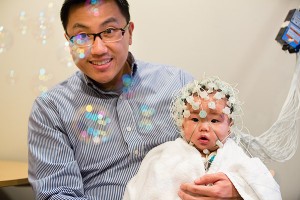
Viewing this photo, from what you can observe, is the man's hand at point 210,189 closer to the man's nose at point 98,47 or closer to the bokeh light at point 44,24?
the man's nose at point 98,47

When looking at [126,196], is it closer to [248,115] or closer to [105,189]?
[105,189]

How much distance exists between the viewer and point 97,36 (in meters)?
1.32

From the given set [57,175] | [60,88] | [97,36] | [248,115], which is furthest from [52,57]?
[248,115]

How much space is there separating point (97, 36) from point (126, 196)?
615 millimetres

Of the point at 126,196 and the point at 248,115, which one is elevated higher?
the point at 248,115

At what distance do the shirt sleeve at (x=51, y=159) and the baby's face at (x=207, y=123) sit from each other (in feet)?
1.52

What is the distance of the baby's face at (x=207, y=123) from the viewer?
119cm

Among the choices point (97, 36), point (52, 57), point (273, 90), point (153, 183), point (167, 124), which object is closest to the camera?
point (153, 183)

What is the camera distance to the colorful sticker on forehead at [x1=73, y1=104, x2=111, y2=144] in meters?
1.37

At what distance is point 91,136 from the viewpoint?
1.38 m

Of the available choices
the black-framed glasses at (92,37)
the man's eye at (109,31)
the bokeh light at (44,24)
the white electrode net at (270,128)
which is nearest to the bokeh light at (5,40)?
the bokeh light at (44,24)

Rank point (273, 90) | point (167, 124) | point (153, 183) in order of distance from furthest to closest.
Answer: point (273, 90) < point (167, 124) < point (153, 183)

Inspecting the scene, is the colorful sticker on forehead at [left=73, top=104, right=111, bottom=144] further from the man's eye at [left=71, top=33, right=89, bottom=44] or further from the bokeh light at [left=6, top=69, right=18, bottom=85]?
the bokeh light at [left=6, top=69, right=18, bottom=85]

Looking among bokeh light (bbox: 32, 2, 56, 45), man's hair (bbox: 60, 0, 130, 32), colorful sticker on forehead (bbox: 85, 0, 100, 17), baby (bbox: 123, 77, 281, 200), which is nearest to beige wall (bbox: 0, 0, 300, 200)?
bokeh light (bbox: 32, 2, 56, 45)
